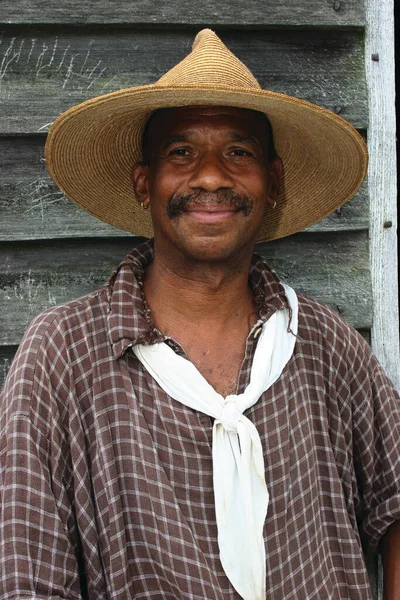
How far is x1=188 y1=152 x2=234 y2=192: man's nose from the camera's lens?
199 centimetres

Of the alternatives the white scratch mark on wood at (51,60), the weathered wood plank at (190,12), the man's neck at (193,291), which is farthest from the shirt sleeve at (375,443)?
the white scratch mark on wood at (51,60)

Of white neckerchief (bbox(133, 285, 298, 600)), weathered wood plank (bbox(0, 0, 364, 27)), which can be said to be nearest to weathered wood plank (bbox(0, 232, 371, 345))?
white neckerchief (bbox(133, 285, 298, 600))

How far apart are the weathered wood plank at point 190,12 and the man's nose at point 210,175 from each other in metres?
0.54

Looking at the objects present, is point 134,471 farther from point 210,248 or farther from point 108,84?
point 108,84

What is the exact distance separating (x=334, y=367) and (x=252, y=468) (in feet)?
1.33

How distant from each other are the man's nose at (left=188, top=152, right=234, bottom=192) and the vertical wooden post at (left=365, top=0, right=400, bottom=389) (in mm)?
686

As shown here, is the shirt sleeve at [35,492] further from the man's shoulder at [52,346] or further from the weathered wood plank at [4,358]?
the weathered wood plank at [4,358]

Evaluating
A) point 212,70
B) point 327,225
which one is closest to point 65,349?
point 212,70

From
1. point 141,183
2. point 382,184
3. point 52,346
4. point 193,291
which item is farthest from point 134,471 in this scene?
point 382,184

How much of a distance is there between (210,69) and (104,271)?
29.0 inches

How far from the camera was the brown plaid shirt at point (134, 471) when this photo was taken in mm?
1843

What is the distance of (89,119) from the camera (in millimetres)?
2004

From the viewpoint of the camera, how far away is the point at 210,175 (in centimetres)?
200

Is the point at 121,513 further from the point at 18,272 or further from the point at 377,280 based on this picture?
the point at 377,280
